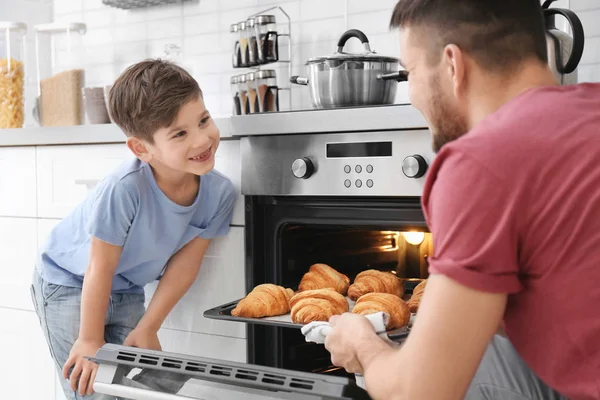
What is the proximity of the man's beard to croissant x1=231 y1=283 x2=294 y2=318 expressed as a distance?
58 centimetres

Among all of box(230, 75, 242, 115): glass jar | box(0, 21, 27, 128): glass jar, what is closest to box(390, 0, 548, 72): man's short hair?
box(230, 75, 242, 115): glass jar

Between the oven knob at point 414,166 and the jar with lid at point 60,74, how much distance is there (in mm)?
1322

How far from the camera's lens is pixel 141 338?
5.82 ft

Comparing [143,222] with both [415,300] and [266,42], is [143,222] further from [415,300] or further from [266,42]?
[266,42]

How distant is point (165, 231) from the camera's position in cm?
178

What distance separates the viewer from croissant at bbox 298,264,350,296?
64.0 inches

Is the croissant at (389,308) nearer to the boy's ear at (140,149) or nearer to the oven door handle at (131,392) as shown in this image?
the oven door handle at (131,392)

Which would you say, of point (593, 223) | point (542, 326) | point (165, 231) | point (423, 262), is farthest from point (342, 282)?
point (593, 223)

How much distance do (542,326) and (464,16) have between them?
1.36 feet

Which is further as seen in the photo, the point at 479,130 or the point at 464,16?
the point at 464,16

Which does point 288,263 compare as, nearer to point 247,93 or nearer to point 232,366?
point 232,366

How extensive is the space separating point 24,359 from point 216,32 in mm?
1204

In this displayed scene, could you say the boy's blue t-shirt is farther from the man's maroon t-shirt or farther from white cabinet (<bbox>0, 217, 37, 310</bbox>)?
the man's maroon t-shirt

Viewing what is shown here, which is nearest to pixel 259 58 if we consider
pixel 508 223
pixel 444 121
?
pixel 444 121
